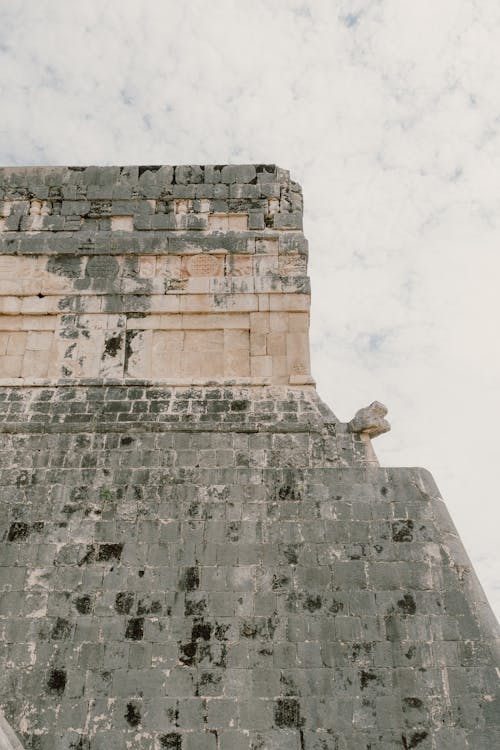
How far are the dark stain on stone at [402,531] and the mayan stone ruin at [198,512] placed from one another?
20 mm

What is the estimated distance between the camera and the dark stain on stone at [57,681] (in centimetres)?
593

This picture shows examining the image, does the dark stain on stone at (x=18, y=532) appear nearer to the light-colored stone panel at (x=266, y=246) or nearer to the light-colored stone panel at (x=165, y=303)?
the light-colored stone panel at (x=165, y=303)

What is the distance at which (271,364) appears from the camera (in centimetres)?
794

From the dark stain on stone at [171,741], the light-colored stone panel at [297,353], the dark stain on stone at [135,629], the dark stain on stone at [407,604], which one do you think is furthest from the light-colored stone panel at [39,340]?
the dark stain on stone at [407,604]

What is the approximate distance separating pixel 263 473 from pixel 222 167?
14.0 ft

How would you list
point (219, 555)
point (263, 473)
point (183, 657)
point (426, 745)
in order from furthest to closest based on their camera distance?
point (263, 473) < point (219, 555) < point (183, 657) < point (426, 745)

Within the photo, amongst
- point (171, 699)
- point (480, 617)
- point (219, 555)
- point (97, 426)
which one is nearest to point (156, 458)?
point (97, 426)

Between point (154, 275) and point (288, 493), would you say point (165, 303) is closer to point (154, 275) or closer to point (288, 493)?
point (154, 275)

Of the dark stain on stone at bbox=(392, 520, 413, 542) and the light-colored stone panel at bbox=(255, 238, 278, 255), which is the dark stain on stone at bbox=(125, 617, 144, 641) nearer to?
the dark stain on stone at bbox=(392, 520, 413, 542)

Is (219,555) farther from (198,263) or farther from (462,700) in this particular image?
(198,263)

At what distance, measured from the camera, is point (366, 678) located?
5.95 m

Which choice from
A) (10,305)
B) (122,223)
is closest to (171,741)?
(10,305)

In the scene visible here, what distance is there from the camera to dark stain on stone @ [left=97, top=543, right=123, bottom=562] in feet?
21.6

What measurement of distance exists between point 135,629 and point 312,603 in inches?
64.9
